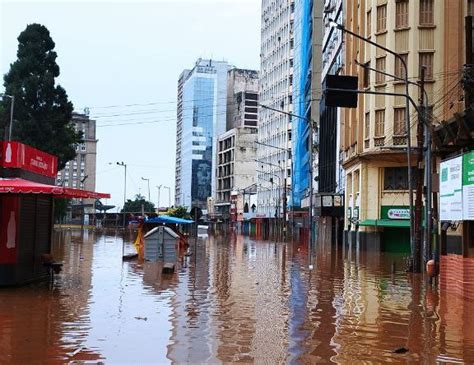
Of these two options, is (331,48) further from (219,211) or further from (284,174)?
(219,211)

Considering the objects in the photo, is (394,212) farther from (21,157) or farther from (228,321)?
(228,321)

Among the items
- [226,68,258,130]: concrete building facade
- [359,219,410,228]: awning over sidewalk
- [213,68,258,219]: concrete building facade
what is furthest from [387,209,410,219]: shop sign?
[226,68,258,130]: concrete building facade

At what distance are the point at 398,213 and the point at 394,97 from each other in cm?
785

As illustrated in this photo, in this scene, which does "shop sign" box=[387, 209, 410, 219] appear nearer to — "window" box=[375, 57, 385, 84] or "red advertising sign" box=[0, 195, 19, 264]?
"window" box=[375, 57, 385, 84]

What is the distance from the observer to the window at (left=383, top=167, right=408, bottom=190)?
44.4 m

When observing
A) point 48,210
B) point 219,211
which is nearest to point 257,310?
point 48,210

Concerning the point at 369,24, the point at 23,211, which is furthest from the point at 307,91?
the point at 23,211

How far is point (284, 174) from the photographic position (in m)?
104

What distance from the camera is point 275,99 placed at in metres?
119

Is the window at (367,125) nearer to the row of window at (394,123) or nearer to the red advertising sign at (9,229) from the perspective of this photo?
the row of window at (394,123)

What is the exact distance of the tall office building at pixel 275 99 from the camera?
110m

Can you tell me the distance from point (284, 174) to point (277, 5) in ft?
122

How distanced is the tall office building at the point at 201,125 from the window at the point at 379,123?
389 ft

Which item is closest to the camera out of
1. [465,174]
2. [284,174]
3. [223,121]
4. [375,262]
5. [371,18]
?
[465,174]
